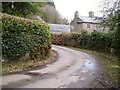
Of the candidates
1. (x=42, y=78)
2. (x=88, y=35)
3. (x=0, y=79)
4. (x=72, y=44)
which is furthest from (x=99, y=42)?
(x=0, y=79)

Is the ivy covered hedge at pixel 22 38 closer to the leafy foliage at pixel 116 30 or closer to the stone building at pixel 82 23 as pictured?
the leafy foliage at pixel 116 30

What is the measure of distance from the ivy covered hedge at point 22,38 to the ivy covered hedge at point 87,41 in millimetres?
7062

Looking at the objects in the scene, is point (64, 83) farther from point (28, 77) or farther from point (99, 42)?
point (99, 42)

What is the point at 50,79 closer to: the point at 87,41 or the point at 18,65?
the point at 18,65

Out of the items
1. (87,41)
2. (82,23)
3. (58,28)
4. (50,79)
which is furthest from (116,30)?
(82,23)

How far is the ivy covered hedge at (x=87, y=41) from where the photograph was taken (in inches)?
914

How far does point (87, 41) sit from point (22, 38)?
14.3 m

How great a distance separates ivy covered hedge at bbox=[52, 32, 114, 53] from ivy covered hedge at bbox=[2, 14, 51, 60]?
23.2 feet

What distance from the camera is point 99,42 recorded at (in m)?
24.5

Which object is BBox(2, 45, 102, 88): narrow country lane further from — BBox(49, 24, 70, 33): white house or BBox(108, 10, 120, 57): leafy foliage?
BBox(49, 24, 70, 33): white house

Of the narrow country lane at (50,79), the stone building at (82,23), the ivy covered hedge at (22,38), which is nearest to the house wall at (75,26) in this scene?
the stone building at (82,23)

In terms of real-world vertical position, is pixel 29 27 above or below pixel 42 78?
above

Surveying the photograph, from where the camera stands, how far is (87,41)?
27.0 meters

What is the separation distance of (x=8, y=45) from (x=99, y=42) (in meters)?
13.9
